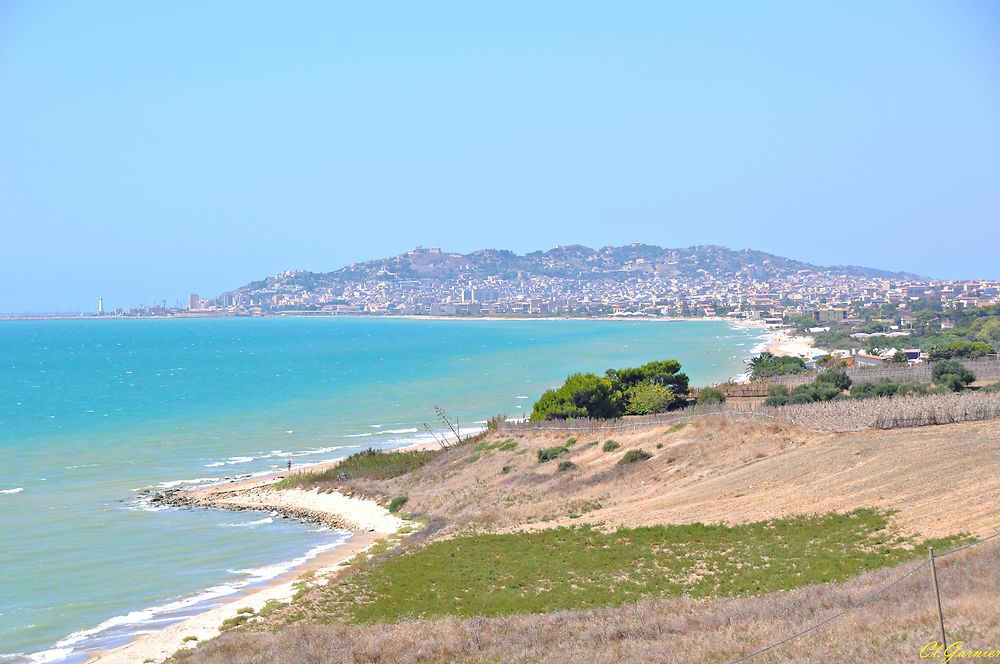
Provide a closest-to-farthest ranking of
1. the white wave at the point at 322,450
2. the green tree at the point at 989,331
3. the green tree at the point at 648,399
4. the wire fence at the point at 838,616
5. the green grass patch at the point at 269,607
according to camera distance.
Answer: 1. the wire fence at the point at 838,616
2. the green grass patch at the point at 269,607
3. the green tree at the point at 648,399
4. the white wave at the point at 322,450
5. the green tree at the point at 989,331

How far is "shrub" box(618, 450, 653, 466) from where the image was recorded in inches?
1470

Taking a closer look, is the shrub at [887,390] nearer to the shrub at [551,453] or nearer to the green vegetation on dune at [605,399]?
the green vegetation on dune at [605,399]

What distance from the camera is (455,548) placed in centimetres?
2839

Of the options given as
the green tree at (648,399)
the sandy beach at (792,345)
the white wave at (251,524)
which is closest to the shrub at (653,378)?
the green tree at (648,399)

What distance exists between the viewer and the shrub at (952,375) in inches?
1877

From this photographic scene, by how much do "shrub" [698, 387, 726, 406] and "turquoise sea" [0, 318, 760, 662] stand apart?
18350 mm

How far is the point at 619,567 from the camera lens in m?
23.4

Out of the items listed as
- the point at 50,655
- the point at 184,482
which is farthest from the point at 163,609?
the point at 184,482

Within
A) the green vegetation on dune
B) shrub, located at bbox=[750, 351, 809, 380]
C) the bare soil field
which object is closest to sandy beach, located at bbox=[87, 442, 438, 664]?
the bare soil field

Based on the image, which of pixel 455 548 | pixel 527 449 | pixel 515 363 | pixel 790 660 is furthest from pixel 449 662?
pixel 515 363

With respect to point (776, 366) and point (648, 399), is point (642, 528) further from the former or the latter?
point (776, 366)

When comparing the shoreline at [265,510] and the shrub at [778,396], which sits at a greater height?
the shrub at [778,396]

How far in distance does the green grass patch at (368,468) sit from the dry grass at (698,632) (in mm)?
26331

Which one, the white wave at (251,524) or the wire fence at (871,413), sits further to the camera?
the white wave at (251,524)
